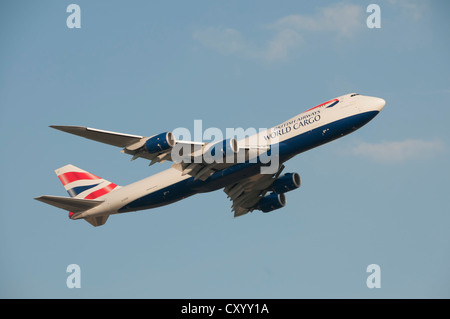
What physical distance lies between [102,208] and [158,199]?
5600mm

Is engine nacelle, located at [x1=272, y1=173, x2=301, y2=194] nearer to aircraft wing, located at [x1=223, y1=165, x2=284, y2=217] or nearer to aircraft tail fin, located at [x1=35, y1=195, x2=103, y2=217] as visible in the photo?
aircraft wing, located at [x1=223, y1=165, x2=284, y2=217]

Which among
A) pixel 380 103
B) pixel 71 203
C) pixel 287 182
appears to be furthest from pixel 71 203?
pixel 380 103

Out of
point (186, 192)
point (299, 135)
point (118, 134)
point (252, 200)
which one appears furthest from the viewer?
point (252, 200)

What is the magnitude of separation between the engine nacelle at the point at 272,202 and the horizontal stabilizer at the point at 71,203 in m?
15.1

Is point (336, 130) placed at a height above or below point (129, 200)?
above

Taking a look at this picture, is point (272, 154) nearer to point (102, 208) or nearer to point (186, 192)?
point (186, 192)

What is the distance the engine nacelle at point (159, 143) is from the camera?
52.1 metres

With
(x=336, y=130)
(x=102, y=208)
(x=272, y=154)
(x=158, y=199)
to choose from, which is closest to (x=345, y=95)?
(x=336, y=130)

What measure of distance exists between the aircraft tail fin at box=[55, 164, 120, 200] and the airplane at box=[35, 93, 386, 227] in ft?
1.87

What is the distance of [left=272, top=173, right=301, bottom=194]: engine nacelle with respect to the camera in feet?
203

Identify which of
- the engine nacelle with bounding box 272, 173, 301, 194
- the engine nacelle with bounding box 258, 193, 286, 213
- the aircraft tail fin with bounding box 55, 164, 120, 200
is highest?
the aircraft tail fin with bounding box 55, 164, 120, 200

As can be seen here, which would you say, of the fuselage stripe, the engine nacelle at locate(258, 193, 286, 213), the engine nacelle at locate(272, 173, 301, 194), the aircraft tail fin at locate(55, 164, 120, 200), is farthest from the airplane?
Answer: the fuselage stripe

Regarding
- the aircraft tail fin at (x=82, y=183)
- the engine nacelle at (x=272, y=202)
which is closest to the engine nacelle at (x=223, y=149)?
the engine nacelle at (x=272, y=202)

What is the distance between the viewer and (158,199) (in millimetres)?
59688
